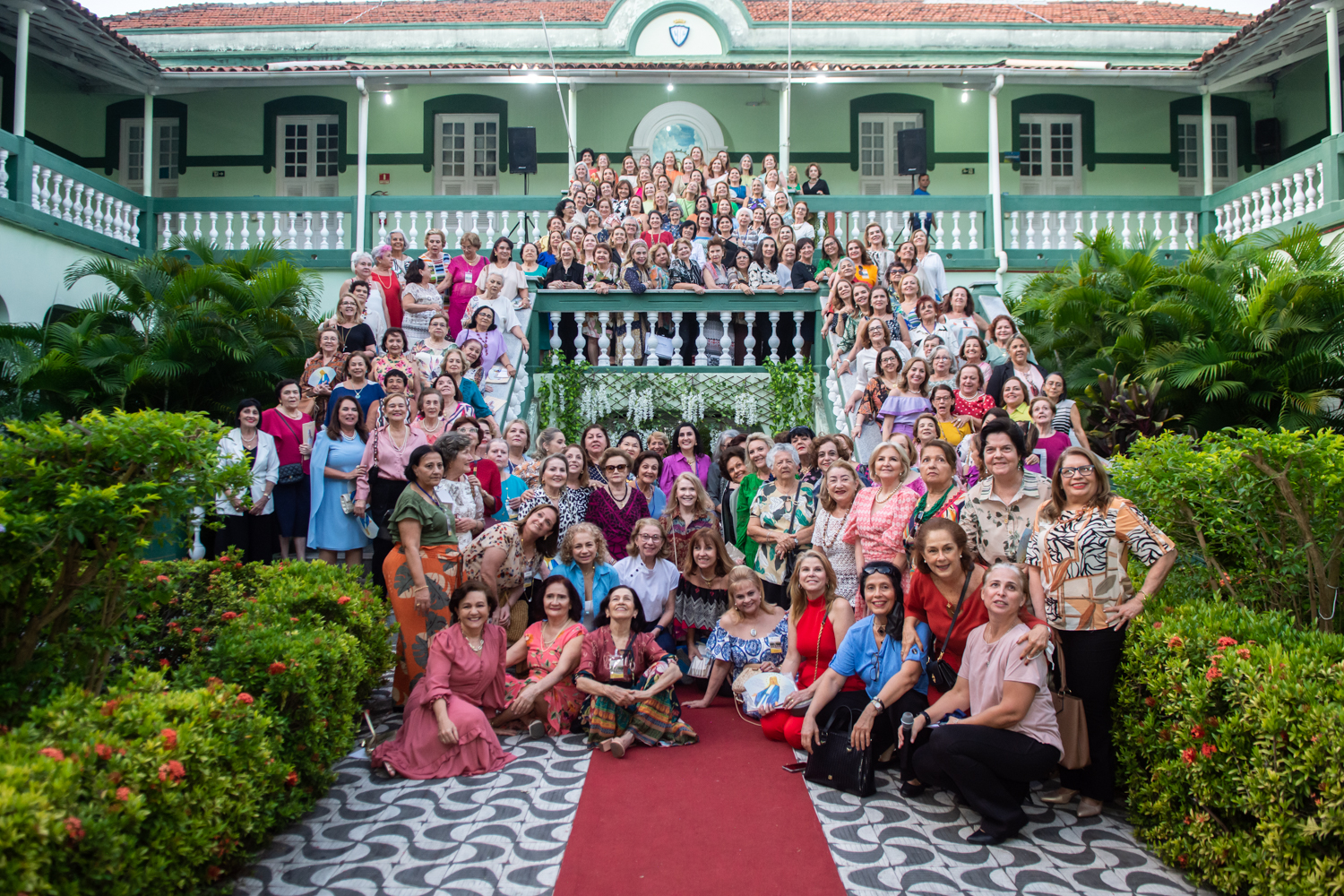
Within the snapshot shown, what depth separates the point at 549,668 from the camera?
5.48 meters

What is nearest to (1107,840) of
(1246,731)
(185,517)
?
(1246,731)

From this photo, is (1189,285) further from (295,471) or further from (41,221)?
(41,221)

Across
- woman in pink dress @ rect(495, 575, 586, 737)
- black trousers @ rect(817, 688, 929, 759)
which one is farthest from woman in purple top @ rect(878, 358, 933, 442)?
woman in pink dress @ rect(495, 575, 586, 737)

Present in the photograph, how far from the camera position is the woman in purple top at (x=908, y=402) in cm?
747

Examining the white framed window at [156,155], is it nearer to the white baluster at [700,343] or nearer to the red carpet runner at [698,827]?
the white baluster at [700,343]

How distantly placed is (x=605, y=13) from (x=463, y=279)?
10.3 m

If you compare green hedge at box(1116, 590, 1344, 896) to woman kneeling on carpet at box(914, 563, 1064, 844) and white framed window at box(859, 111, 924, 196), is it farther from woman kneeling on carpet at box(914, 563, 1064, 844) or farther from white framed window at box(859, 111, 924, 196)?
white framed window at box(859, 111, 924, 196)

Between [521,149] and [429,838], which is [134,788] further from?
[521,149]

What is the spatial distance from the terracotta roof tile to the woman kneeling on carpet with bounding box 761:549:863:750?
1471 cm

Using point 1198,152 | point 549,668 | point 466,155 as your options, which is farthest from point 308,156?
point 1198,152

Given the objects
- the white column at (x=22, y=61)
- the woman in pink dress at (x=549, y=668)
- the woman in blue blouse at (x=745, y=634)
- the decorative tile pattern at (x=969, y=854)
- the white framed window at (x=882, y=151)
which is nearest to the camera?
the decorative tile pattern at (x=969, y=854)

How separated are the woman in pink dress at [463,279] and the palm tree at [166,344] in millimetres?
1766

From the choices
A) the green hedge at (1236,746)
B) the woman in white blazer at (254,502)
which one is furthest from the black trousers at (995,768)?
the woman in white blazer at (254,502)

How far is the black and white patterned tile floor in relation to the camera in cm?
358
